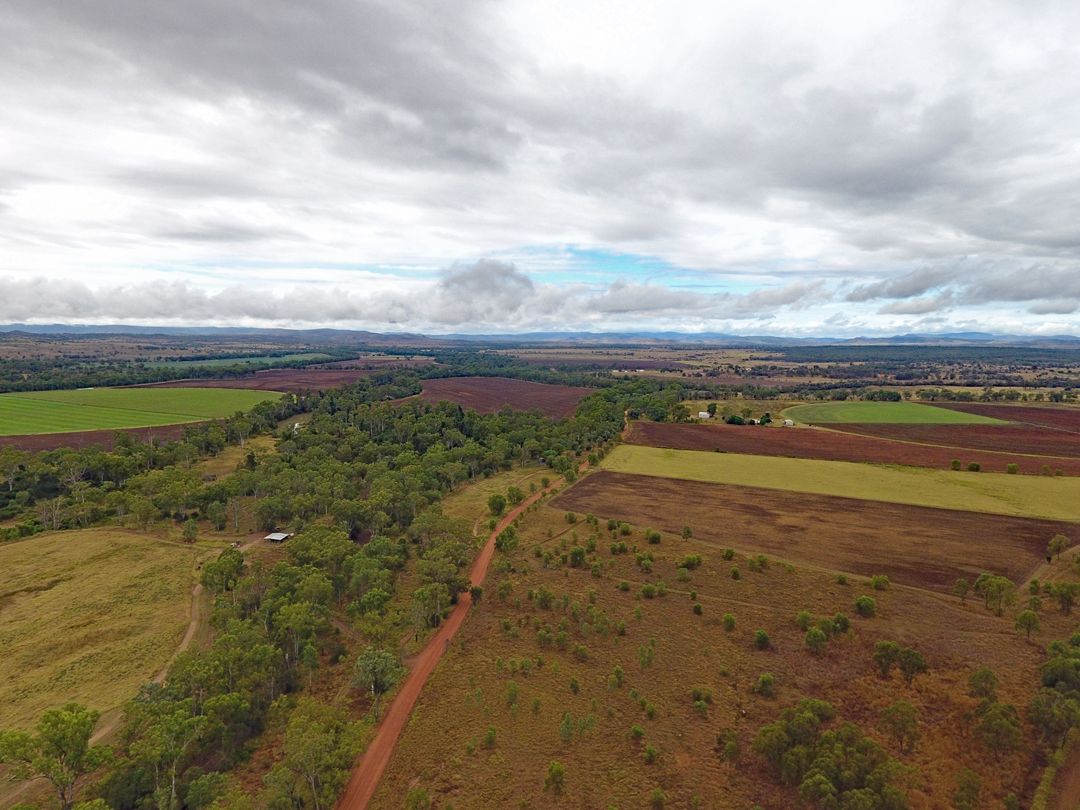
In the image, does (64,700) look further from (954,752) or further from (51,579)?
(954,752)

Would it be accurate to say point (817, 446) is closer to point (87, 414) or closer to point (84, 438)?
point (84, 438)

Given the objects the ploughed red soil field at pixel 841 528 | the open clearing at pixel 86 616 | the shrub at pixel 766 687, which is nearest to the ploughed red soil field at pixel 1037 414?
the ploughed red soil field at pixel 841 528

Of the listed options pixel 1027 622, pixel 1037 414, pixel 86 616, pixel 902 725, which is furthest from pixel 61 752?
pixel 1037 414

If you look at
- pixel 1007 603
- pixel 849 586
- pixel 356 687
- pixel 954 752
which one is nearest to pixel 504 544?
pixel 356 687

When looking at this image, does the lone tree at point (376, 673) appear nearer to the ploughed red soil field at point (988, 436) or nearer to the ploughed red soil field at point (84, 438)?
the ploughed red soil field at point (84, 438)

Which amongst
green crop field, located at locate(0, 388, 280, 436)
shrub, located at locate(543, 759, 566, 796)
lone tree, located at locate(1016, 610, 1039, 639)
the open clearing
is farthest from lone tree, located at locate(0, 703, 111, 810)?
green crop field, located at locate(0, 388, 280, 436)

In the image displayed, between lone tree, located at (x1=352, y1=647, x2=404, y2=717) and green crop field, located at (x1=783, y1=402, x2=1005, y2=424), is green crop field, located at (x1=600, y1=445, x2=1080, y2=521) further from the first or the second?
lone tree, located at (x1=352, y1=647, x2=404, y2=717)
